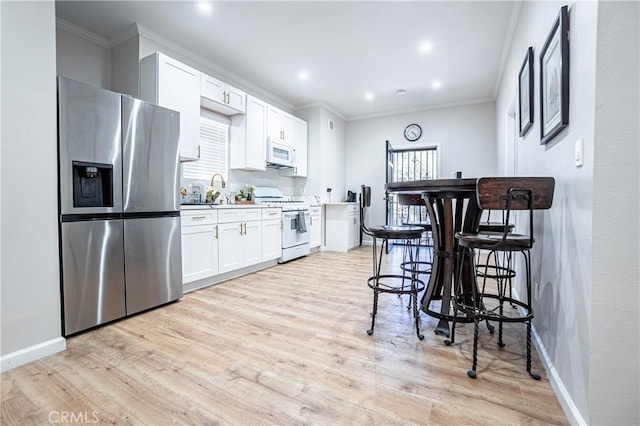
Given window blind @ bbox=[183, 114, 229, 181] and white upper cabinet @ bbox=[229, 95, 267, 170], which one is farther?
white upper cabinet @ bbox=[229, 95, 267, 170]

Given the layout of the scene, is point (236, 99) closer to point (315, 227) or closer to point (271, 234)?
point (271, 234)

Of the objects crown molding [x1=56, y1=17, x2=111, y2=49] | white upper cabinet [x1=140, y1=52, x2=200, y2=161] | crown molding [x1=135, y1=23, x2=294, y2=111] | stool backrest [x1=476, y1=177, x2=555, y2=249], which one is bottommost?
stool backrest [x1=476, y1=177, x2=555, y2=249]

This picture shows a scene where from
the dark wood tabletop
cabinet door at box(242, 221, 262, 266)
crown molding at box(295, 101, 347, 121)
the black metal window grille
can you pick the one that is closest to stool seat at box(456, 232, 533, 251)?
the dark wood tabletop

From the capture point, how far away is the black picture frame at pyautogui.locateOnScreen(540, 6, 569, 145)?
1.43 m

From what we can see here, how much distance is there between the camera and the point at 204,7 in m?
2.84

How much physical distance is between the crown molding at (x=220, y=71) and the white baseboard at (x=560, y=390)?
14.5 feet

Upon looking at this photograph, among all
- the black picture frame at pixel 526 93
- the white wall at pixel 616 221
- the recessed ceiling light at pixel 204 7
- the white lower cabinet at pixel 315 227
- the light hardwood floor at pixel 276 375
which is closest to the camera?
the white wall at pixel 616 221

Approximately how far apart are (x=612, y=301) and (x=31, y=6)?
3.34 meters

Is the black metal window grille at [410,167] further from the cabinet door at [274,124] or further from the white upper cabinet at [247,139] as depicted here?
the white upper cabinet at [247,139]

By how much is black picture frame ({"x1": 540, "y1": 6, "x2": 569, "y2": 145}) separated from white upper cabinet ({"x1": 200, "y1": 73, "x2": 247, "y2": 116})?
10.9 ft

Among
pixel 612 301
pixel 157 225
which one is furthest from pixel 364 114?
pixel 612 301

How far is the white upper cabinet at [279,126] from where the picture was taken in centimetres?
471

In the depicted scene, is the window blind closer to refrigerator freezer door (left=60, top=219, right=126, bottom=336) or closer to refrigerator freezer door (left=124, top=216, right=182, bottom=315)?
refrigerator freezer door (left=124, top=216, right=182, bottom=315)

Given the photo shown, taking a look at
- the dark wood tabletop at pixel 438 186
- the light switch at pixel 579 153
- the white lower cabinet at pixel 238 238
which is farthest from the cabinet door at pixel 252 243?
the light switch at pixel 579 153
